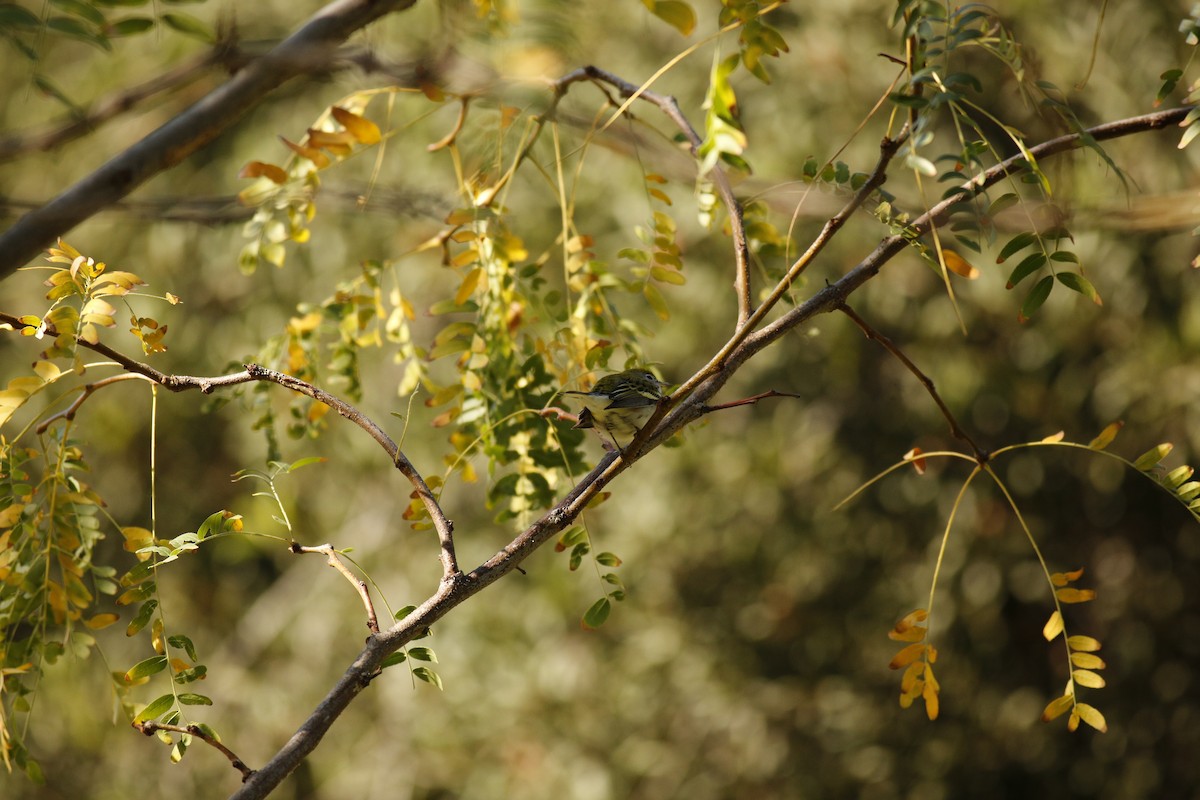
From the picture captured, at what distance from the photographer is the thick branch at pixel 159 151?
748 millimetres

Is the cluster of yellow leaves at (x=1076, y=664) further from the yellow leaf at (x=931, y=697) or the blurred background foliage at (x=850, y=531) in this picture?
the blurred background foliage at (x=850, y=531)

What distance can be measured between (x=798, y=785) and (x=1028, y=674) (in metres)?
0.84

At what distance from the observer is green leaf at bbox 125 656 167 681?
3.38 ft

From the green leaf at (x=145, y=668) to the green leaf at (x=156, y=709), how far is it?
0.03m

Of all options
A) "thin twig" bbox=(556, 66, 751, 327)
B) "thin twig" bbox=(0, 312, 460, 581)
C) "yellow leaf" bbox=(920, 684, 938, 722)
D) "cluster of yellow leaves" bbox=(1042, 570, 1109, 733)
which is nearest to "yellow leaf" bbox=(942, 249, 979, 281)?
"thin twig" bbox=(556, 66, 751, 327)

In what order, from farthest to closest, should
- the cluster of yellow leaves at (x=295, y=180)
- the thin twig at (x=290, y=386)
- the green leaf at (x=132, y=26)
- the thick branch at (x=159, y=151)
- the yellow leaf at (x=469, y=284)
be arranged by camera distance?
the yellow leaf at (x=469, y=284)
the cluster of yellow leaves at (x=295, y=180)
the thin twig at (x=290, y=386)
the green leaf at (x=132, y=26)
the thick branch at (x=159, y=151)

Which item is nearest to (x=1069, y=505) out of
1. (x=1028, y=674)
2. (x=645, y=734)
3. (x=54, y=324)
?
(x=1028, y=674)

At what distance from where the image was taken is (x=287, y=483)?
4098 millimetres

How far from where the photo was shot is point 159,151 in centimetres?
78

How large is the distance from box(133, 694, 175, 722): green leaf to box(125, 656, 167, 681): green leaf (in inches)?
1.2

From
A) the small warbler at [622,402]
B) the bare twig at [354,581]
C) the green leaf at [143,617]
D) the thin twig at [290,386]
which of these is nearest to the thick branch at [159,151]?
the thin twig at [290,386]

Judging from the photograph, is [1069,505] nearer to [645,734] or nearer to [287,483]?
[645,734]

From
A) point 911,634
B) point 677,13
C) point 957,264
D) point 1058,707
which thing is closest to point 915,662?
A: point 911,634

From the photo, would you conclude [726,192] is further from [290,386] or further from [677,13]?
[290,386]
